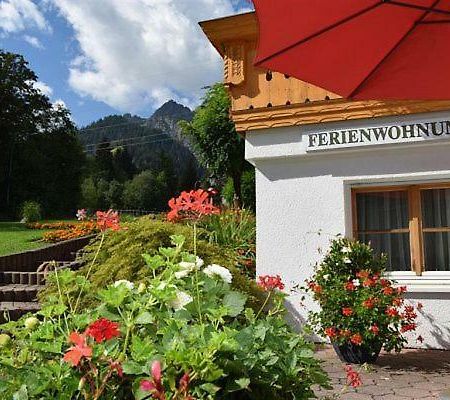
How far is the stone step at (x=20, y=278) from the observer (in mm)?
8328

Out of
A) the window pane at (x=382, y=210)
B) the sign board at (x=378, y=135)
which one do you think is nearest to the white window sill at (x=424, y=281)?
the window pane at (x=382, y=210)

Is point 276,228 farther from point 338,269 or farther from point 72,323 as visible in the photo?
point 72,323

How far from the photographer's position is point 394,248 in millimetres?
6426

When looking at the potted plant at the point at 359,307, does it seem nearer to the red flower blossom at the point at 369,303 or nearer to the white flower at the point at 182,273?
the red flower blossom at the point at 369,303

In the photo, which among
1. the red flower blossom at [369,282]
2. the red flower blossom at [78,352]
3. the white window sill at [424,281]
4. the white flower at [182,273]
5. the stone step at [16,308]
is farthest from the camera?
the stone step at [16,308]

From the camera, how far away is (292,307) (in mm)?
6586

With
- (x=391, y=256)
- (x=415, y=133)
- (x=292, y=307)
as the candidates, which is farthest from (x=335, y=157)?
(x=292, y=307)

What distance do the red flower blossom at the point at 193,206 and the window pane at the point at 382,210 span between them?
4.88 m

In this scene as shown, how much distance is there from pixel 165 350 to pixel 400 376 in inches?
161

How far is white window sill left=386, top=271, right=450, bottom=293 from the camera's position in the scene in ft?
19.5

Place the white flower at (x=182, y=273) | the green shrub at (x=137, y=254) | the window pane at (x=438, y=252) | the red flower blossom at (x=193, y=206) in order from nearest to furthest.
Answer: the white flower at (x=182, y=273) < the red flower blossom at (x=193, y=206) < the green shrub at (x=137, y=254) < the window pane at (x=438, y=252)

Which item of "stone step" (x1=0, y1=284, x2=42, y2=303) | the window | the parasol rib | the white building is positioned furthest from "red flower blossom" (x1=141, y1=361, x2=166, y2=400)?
"stone step" (x1=0, y1=284, x2=42, y2=303)

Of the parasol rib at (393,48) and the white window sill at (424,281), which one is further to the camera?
the white window sill at (424,281)

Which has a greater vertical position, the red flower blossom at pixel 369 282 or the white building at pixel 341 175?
the white building at pixel 341 175
